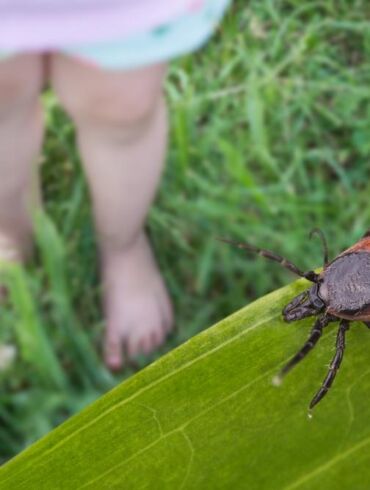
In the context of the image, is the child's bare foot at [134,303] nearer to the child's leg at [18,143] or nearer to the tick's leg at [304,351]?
the child's leg at [18,143]

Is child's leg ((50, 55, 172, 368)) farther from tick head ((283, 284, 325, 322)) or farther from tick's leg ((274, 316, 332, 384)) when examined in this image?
tick's leg ((274, 316, 332, 384))

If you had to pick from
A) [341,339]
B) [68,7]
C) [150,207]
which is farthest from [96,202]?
[341,339]

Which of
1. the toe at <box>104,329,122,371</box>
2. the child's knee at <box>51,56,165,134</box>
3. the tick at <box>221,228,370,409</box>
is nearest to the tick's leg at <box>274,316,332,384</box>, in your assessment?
the tick at <box>221,228,370,409</box>

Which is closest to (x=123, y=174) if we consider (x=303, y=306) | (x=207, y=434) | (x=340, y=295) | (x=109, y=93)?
(x=109, y=93)

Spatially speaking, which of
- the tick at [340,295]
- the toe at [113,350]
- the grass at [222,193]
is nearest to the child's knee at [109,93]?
the grass at [222,193]

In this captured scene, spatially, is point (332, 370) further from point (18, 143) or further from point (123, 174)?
point (18, 143)

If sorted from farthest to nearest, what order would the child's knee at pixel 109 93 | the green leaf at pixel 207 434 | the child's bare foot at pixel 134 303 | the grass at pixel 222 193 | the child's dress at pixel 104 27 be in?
the child's bare foot at pixel 134 303, the grass at pixel 222 193, the child's knee at pixel 109 93, the child's dress at pixel 104 27, the green leaf at pixel 207 434
